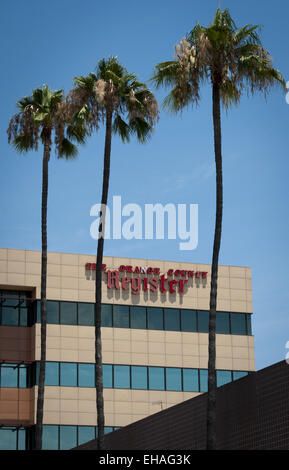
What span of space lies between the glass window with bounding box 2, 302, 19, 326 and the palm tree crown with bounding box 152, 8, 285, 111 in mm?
25960

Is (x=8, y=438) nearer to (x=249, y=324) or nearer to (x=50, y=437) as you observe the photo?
(x=50, y=437)

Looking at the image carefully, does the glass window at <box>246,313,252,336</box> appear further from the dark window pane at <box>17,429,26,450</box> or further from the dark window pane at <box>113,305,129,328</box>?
the dark window pane at <box>17,429,26,450</box>

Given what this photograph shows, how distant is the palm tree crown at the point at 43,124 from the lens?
42.0 metres

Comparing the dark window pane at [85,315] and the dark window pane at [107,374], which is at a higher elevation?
the dark window pane at [85,315]

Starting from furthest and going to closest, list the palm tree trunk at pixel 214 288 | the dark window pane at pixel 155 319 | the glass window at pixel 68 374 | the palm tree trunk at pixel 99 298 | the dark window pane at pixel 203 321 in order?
the dark window pane at pixel 203 321 → the dark window pane at pixel 155 319 → the glass window at pixel 68 374 → the palm tree trunk at pixel 99 298 → the palm tree trunk at pixel 214 288

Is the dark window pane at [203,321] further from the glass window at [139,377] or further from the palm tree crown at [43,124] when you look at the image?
the palm tree crown at [43,124]

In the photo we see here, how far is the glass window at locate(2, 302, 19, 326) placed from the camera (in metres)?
53.8

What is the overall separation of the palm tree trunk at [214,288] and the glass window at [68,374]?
84.9ft

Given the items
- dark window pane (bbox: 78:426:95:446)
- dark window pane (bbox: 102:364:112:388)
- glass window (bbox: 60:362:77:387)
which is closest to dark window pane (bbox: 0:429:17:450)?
dark window pane (bbox: 78:426:95:446)

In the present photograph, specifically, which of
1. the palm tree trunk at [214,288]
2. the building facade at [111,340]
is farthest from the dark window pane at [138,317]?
the palm tree trunk at [214,288]

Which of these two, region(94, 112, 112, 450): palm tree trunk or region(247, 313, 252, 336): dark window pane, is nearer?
region(94, 112, 112, 450): palm tree trunk

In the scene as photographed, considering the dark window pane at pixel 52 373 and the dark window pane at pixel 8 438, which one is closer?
the dark window pane at pixel 8 438

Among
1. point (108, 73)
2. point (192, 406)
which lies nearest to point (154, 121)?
point (108, 73)
